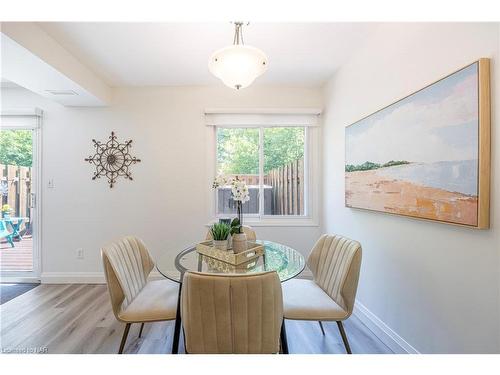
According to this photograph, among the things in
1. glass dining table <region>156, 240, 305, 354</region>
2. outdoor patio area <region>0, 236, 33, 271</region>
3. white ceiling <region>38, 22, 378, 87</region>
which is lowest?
outdoor patio area <region>0, 236, 33, 271</region>

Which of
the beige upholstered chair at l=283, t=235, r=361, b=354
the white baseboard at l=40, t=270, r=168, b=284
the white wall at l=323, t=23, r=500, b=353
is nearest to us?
the white wall at l=323, t=23, r=500, b=353

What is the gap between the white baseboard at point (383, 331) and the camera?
1594mm

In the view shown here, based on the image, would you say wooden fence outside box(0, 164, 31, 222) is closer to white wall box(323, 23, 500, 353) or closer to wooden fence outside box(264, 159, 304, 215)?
wooden fence outside box(264, 159, 304, 215)

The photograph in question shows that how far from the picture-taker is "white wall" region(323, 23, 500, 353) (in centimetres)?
108

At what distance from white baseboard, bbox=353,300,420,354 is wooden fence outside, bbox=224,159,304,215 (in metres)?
1.32

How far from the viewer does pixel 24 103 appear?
290 cm

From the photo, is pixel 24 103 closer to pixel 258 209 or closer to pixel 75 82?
pixel 75 82

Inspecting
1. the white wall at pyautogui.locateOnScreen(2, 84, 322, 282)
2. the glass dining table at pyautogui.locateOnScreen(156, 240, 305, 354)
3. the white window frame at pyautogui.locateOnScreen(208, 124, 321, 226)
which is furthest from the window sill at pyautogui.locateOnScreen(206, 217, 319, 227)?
the glass dining table at pyautogui.locateOnScreen(156, 240, 305, 354)

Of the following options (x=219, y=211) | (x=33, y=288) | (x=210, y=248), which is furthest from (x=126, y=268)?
(x=33, y=288)

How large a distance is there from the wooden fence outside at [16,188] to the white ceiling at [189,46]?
1.69 metres

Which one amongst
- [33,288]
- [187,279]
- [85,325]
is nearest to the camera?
[187,279]

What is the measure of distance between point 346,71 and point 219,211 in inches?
85.8

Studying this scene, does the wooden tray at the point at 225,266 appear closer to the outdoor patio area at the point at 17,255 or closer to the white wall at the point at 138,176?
the white wall at the point at 138,176
